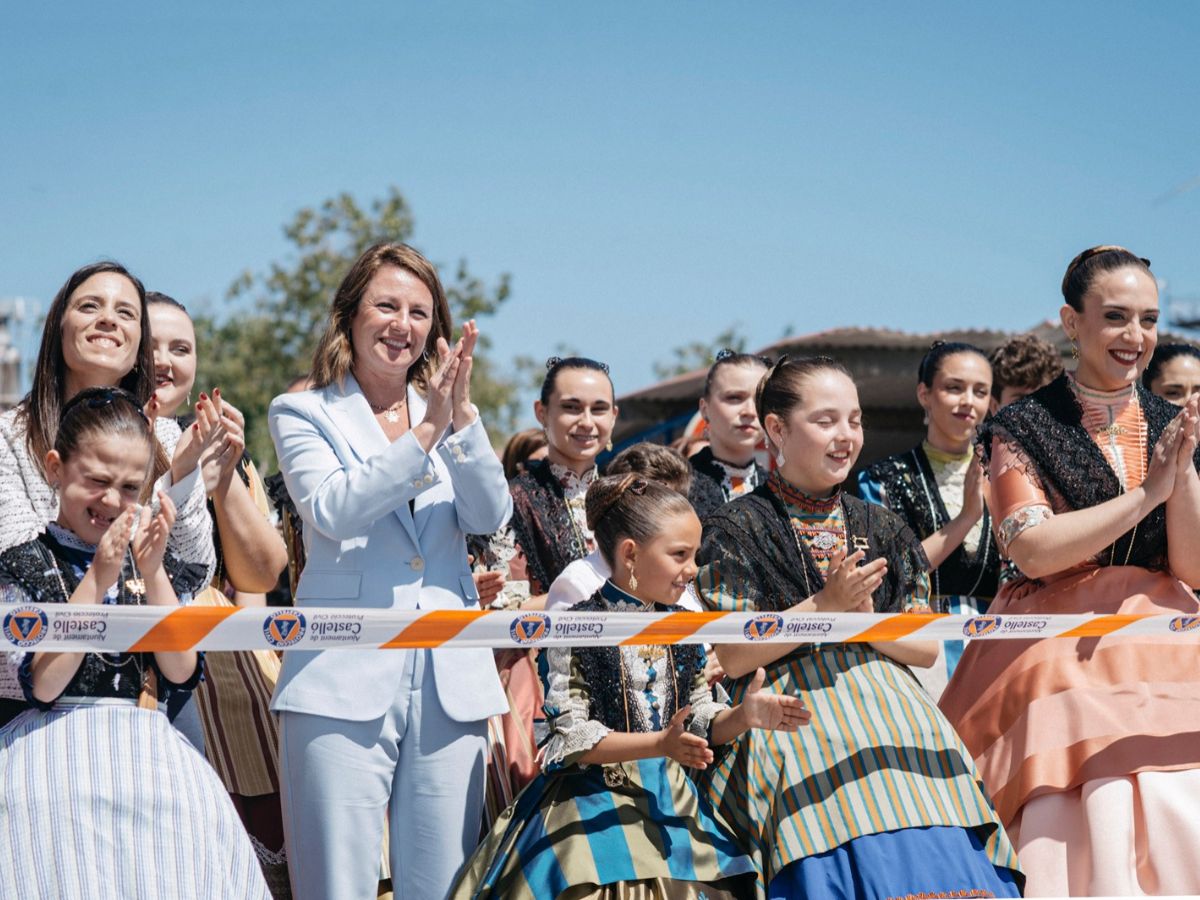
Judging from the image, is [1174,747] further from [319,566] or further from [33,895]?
[33,895]

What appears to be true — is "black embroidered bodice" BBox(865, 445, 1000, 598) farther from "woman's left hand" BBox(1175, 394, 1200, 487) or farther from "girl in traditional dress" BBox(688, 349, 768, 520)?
"woman's left hand" BBox(1175, 394, 1200, 487)

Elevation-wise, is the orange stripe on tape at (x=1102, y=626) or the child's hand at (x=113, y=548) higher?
the child's hand at (x=113, y=548)

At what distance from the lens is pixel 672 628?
3.54 metres

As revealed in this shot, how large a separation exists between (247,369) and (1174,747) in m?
26.6

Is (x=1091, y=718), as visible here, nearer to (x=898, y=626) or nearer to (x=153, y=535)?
(x=898, y=626)

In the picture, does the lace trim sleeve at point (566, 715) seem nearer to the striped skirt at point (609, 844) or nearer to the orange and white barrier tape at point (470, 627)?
the striped skirt at point (609, 844)

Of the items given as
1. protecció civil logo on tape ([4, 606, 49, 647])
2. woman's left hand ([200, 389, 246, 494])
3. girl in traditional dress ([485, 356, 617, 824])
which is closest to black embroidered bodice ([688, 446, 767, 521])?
girl in traditional dress ([485, 356, 617, 824])

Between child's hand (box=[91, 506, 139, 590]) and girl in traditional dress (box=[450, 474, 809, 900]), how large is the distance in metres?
1.18

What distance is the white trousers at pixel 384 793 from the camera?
10.8 feet

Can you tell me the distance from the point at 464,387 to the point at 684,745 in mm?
1036

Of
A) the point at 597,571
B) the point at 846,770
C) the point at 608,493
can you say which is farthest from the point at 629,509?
the point at 846,770

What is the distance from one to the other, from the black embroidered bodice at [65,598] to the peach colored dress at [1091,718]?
2.27 metres

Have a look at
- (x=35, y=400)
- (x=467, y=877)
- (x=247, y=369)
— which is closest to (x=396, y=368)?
(x=35, y=400)

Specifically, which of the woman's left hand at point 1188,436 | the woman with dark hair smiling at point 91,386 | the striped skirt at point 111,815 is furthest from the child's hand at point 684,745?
the woman's left hand at point 1188,436
